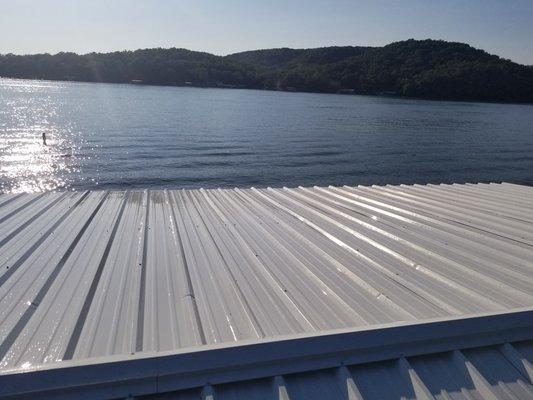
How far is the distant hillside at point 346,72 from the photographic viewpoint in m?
150

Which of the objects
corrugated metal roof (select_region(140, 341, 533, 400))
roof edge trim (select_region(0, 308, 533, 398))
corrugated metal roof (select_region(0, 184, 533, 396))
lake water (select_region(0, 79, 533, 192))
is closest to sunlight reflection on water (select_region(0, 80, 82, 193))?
lake water (select_region(0, 79, 533, 192))

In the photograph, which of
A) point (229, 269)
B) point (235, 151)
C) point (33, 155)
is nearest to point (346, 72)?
point (235, 151)

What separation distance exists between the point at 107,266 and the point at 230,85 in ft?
586

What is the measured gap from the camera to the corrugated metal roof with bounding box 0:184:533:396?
5.23 meters

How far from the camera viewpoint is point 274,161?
39.9 m

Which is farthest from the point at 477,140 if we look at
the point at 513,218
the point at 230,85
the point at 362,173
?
the point at 230,85

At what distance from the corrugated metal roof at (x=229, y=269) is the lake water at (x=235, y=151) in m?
22.0

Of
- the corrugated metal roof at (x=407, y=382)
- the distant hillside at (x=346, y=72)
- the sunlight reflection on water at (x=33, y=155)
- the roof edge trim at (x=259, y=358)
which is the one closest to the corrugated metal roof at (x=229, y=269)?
the roof edge trim at (x=259, y=358)

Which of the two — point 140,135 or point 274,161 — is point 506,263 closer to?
point 274,161

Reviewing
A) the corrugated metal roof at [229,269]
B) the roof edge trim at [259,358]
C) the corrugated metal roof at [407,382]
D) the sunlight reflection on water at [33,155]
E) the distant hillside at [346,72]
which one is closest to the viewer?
the roof edge trim at [259,358]

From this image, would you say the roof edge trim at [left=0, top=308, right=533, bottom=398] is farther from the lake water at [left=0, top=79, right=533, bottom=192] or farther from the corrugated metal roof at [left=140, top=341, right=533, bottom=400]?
the lake water at [left=0, top=79, right=533, bottom=192]

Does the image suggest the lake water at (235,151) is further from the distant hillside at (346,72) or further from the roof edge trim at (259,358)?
the distant hillside at (346,72)

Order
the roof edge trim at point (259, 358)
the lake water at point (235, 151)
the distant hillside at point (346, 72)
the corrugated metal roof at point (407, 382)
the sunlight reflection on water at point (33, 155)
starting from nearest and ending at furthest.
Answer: the roof edge trim at point (259, 358), the corrugated metal roof at point (407, 382), the sunlight reflection on water at point (33, 155), the lake water at point (235, 151), the distant hillside at point (346, 72)

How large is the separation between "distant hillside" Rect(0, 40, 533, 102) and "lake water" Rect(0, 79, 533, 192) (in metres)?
87.6
